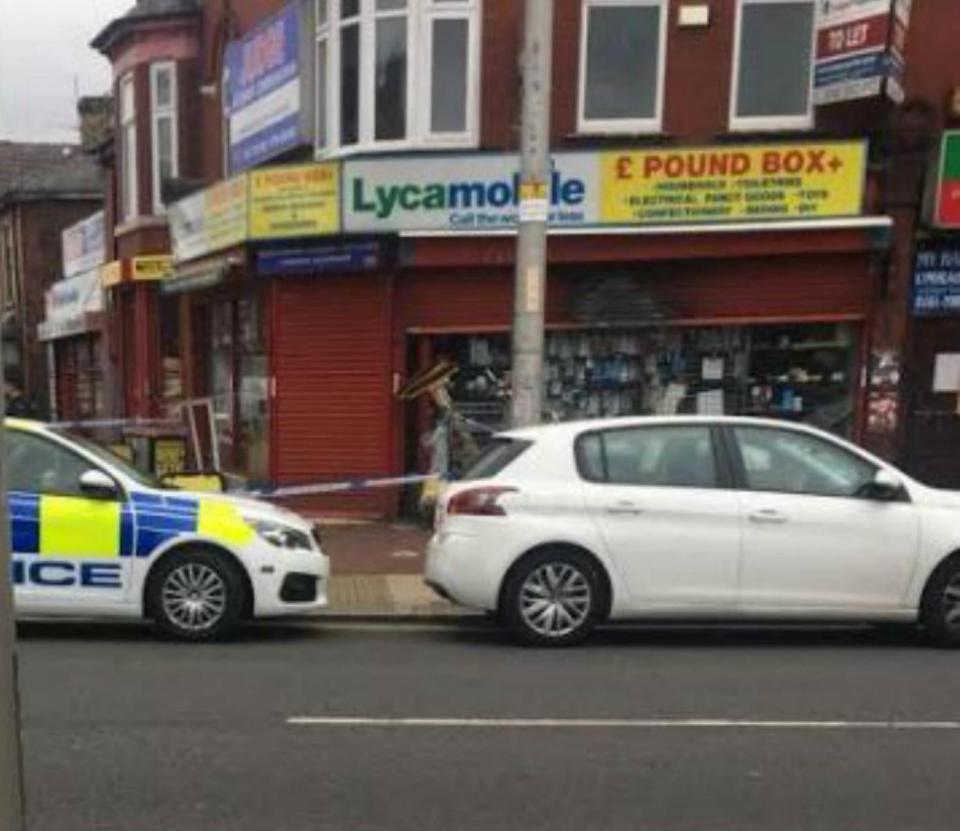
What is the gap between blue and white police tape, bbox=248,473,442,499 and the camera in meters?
14.4

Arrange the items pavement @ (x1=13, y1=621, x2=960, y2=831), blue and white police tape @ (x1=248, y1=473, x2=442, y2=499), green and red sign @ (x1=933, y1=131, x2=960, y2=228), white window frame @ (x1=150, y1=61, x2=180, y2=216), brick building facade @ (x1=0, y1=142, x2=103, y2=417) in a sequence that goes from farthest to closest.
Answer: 1. brick building facade @ (x1=0, y1=142, x2=103, y2=417)
2. white window frame @ (x1=150, y1=61, x2=180, y2=216)
3. green and red sign @ (x1=933, y1=131, x2=960, y2=228)
4. blue and white police tape @ (x1=248, y1=473, x2=442, y2=499)
5. pavement @ (x1=13, y1=621, x2=960, y2=831)

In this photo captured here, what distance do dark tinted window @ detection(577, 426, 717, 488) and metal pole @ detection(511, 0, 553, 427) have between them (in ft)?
6.61

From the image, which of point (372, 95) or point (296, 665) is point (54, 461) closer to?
point (296, 665)

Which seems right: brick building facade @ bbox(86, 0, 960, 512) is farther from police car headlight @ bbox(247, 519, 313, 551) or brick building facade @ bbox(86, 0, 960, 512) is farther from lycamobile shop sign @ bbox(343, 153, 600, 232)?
police car headlight @ bbox(247, 519, 313, 551)

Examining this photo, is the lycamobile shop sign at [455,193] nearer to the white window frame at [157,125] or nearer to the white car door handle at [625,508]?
the white car door handle at [625,508]

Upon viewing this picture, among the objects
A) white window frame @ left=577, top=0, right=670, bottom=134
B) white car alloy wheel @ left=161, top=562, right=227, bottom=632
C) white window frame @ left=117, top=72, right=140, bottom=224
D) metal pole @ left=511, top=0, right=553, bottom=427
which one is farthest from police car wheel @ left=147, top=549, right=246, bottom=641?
white window frame @ left=117, top=72, right=140, bottom=224

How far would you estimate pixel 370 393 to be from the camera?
15484mm

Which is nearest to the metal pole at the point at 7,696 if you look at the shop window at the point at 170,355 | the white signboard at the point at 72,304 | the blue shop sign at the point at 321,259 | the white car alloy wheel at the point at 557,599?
the white car alloy wheel at the point at 557,599

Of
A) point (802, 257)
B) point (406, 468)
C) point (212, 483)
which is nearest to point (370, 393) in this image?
point (406, 468)

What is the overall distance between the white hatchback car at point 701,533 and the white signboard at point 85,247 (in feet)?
56.0

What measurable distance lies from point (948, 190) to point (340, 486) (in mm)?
6713

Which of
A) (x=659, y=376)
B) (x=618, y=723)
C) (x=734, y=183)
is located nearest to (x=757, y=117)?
(x=734, y=183)

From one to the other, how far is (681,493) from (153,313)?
1396 centimetres

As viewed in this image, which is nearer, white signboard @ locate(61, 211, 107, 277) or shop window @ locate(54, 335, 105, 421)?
white signboard @ locate(61, 211, 107, 277)
